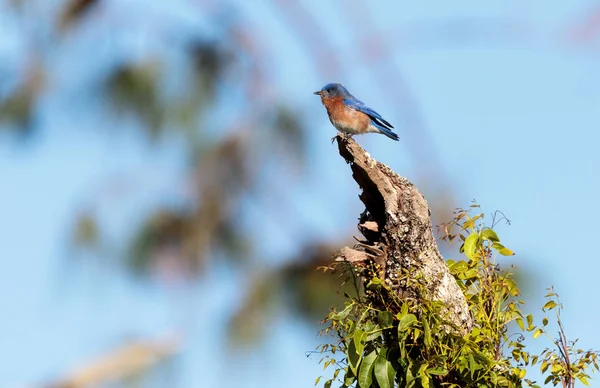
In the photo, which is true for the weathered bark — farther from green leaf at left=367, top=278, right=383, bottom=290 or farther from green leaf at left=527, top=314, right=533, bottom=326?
green leaf at left=527, top=314, right=533, bottom=326

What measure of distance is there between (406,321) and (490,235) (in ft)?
2.37

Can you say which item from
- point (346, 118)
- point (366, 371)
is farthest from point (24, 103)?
point (366, 371)

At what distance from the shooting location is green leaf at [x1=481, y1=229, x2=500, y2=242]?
13.8 ft

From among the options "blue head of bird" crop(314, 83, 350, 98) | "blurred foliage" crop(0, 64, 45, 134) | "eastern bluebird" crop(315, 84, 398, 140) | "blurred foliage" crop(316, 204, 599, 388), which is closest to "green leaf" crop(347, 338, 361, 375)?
"blurred foliage" crop(316, 204, 599, 388)

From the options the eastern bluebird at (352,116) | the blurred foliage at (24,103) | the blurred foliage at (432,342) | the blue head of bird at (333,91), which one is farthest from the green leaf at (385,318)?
the blurred foliage at (24,103)

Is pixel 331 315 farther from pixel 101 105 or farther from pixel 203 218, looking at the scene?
pixel 101 105

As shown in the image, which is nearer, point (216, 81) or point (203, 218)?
point (203, 218)

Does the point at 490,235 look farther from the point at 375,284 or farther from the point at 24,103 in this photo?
the point at 24,103

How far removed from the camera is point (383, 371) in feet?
12.5

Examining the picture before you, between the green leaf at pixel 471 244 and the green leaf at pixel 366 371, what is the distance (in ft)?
2.21

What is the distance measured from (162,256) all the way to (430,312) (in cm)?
496

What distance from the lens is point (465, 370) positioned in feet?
12.6

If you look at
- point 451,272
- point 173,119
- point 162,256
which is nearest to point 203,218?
point 162,256

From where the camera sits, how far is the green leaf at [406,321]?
12.3 feet
